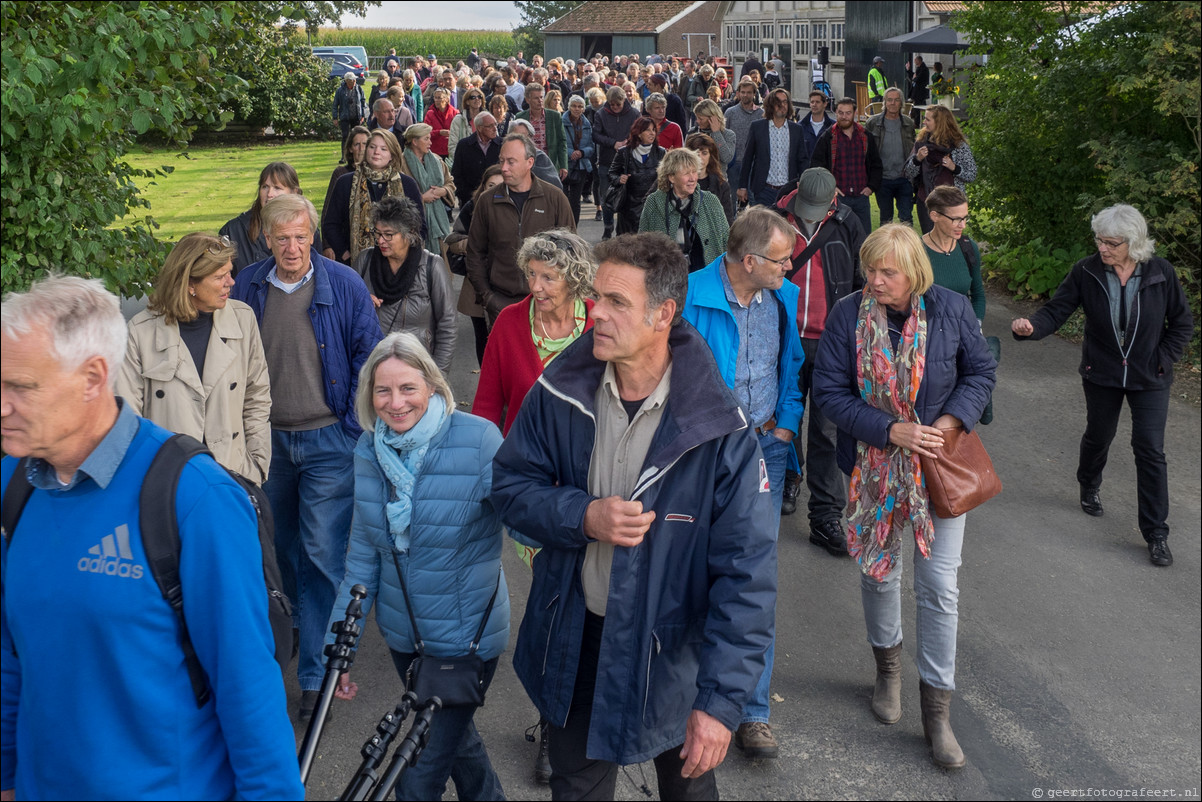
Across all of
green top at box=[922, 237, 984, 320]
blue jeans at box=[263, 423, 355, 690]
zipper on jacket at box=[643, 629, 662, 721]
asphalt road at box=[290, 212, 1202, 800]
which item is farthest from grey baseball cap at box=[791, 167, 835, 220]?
zipper on jacket at box=[643, 629, 662, 721]

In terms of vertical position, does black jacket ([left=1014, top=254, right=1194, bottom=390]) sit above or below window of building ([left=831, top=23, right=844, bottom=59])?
below

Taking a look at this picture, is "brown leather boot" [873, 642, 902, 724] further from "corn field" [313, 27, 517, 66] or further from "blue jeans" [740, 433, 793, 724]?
"corn field" [313, 27, 517, 66]

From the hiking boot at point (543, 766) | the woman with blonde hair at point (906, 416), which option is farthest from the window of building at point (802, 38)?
the hiking boot at point (543, 766)

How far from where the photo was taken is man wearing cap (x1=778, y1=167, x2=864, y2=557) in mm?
6668

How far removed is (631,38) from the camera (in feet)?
229

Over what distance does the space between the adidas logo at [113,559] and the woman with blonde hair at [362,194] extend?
610cm

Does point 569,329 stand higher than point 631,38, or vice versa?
point 631,38

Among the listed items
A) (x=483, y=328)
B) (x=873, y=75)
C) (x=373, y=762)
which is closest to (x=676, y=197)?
(x=483, y=328)

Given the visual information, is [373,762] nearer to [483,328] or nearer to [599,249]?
[599,249]

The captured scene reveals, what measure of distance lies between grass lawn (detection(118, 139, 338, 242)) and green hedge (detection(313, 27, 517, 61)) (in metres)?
65.8

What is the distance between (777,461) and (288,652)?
2547mm

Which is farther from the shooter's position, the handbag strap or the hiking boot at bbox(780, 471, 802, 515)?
the hiking boot at bbox(780, 471, 802, 515)

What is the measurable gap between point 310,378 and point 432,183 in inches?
252

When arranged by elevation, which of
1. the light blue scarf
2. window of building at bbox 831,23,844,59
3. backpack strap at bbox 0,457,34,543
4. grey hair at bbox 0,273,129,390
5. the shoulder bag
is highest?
window of building at bbox 831,23,844,59
